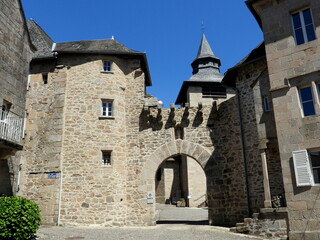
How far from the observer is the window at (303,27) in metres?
9.16

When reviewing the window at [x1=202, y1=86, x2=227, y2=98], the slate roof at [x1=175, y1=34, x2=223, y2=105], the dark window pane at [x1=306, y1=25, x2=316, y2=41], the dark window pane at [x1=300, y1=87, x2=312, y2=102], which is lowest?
the dark window pane at [x1=300, y1=87, x2=312, y2=102]

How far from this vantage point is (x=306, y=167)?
8.42m

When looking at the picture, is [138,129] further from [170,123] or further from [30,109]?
[30,109]

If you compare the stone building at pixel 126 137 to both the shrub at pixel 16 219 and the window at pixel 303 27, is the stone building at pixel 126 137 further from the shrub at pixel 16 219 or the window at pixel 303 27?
the shrub at pixel 16 219

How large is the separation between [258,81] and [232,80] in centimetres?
257

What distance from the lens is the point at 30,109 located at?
14.8 m

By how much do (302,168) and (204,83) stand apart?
18.9 m

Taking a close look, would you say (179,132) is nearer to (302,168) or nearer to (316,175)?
(302,168)

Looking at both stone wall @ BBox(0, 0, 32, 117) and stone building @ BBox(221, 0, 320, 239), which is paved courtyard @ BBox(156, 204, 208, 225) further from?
stone wall @ BBox(0, 0, 32, 117)

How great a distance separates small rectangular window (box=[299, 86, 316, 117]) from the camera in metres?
8.78

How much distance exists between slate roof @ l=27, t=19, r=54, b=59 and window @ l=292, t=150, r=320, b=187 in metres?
11.9

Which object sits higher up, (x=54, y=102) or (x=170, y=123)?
(x=54, y=102)

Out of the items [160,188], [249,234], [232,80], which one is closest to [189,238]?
[249,234]

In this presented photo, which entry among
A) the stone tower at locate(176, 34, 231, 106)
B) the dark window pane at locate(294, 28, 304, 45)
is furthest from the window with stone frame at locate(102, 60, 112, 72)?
the stone tower at locate(176, 34, 231, 106)
